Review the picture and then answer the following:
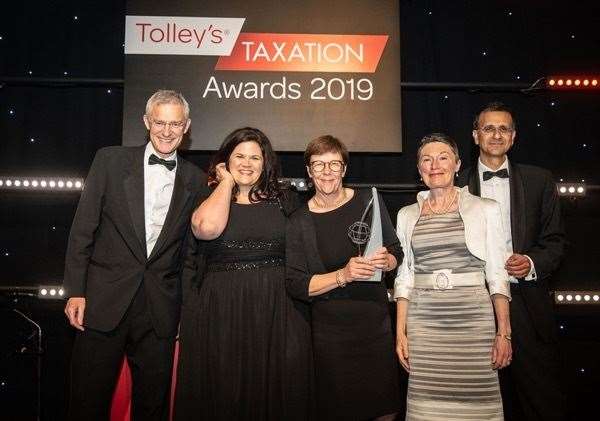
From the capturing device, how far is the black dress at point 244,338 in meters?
Answer: 2.38

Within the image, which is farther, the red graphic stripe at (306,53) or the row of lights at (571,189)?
the red graphic stripe at (306,53)

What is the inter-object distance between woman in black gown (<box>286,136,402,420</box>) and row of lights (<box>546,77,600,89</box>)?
7.10 feet

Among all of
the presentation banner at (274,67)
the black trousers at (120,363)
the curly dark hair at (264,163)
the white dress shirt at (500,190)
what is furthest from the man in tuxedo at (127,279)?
the white dress shirt at (500,190)

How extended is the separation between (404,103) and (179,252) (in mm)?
2390

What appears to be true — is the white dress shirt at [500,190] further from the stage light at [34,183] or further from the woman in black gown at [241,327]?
the stage light at [34,183]

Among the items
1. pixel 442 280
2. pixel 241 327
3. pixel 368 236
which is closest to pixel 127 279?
pixel 241 327

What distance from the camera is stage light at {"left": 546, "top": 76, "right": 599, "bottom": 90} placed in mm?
3818

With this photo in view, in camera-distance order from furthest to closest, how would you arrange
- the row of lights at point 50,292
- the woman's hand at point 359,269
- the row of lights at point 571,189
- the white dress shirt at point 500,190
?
the row of lights at point 571,189
the row of lights at point 50,292
the white dress shirt at point 500,190
the woman's hand at point 359,269

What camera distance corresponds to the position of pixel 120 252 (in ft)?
8.23

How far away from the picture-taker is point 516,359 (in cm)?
278

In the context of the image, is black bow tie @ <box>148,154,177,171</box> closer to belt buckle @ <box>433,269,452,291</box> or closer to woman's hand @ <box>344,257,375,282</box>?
woman's hand @ <box>344,257,375,282</box>

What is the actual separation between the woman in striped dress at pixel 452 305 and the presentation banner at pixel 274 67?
149 centimetres

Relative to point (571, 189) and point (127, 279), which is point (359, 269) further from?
point (571, 189)

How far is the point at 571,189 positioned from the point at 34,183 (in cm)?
375
